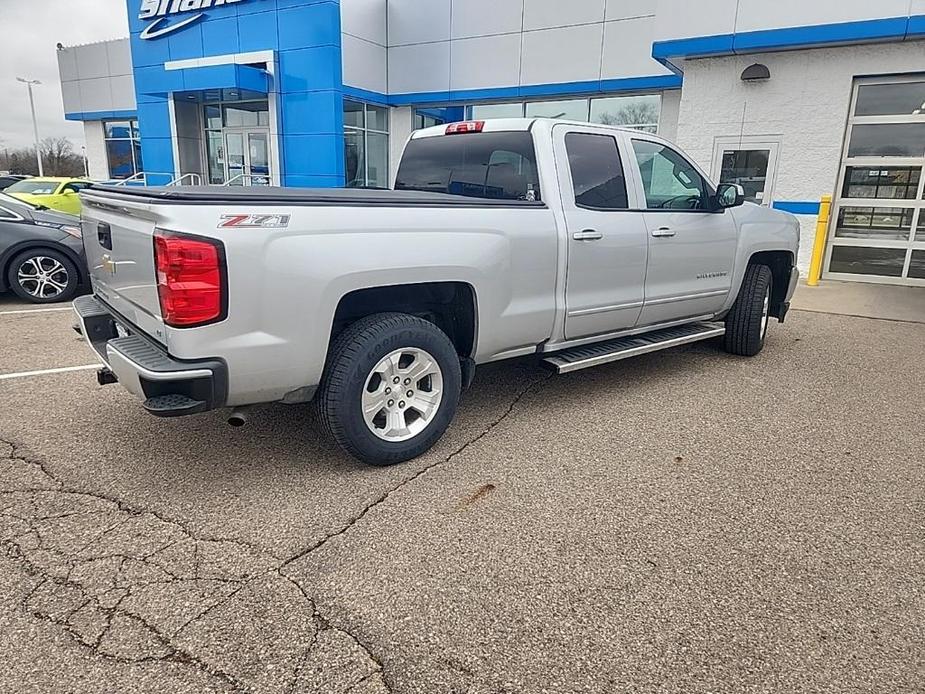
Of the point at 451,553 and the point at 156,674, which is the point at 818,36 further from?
the point at 156,674

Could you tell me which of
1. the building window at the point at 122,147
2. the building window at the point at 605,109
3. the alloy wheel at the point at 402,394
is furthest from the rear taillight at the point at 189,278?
the building window at the point at 122,147

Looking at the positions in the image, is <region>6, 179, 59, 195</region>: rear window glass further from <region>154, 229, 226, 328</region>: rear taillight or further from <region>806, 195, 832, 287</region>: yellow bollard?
<region>806, 195, 832, 287</region>: yellow bollard

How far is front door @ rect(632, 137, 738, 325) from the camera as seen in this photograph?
5.15 metres

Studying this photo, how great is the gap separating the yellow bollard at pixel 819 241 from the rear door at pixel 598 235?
7398 mm

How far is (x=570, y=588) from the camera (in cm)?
277

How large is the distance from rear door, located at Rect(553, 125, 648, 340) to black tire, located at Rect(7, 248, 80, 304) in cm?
682

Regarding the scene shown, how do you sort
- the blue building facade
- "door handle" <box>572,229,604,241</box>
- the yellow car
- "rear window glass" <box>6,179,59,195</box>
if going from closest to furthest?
"door handle" <box>572,229,604,241</box> → the yellow car → "rear window glass" <box>6,179,59,195</box> → the blue building facade

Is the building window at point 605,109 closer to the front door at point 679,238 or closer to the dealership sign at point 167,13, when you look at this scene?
the dealership sign at point 167,13

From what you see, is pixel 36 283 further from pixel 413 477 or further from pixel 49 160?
pixel 49 160

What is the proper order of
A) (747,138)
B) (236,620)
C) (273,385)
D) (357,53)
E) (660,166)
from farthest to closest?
(357,53) → (747,138) → (660,166) → (273,385) → (236,620)

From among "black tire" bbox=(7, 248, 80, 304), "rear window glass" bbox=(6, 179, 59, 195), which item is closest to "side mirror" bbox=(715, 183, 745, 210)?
"black tire" bbox=(7, 248, 80, 304)

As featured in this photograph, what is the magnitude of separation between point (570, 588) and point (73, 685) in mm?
1764

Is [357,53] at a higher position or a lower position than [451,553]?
higher

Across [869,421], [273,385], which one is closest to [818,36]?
[869,421]
